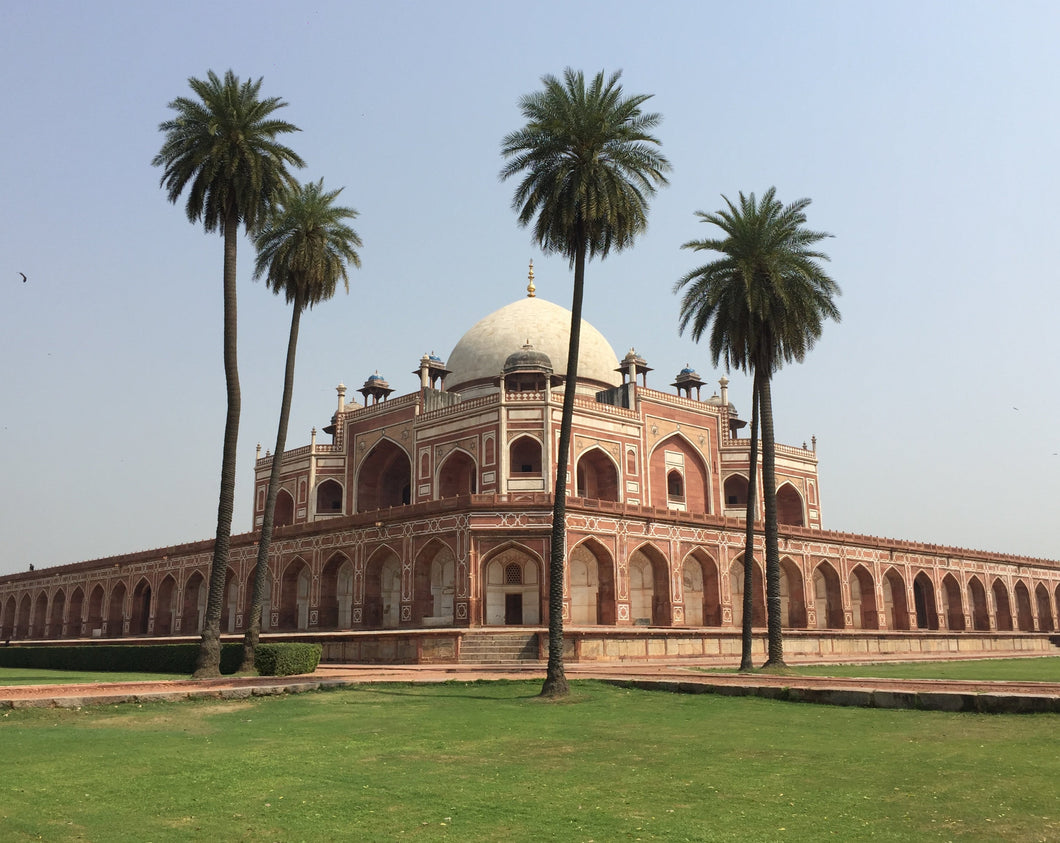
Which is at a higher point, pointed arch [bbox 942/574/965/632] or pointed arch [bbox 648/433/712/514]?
pointed arch [bbox 648/433/712/514]

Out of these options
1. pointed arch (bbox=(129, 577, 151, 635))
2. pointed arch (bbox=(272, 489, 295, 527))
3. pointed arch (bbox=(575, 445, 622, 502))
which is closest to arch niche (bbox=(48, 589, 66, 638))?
pointed arch (bbox=(129, 577, 151, 635))

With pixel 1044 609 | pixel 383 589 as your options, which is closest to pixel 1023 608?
pixel 1044 609

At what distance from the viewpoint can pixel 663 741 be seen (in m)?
10.2

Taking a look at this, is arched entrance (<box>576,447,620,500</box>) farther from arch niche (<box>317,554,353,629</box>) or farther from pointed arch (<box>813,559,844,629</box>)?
arch niche (<box>317,554,353,629</box>)

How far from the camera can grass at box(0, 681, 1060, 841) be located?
21.0 ft

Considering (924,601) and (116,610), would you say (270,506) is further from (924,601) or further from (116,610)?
(924,601)

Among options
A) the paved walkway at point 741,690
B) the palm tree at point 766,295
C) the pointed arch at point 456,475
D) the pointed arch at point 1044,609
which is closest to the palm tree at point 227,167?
the paved walkway at point 741,690

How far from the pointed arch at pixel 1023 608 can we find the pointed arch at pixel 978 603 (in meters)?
3.90

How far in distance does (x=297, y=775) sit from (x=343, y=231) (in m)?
18.5

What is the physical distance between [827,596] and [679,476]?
855 centimetres

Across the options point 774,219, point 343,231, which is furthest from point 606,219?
point 343,231

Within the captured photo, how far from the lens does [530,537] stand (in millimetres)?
33312

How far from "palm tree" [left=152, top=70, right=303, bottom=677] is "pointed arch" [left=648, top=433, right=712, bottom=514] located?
24.7 metres

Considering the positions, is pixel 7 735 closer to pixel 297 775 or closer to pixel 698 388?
pixel 297 775
